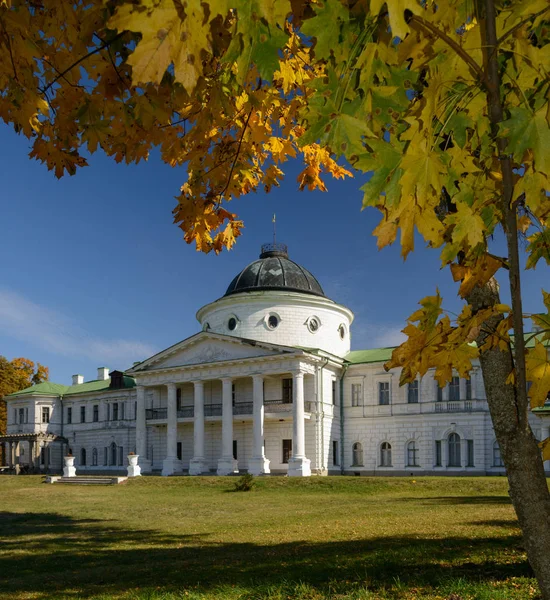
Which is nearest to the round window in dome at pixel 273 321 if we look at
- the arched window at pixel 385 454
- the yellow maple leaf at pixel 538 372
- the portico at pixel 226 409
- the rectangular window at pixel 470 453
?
the portico at pixel 226 409

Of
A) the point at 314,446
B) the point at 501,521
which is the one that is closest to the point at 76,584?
the point at 501,521

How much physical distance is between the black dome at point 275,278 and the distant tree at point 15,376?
29.4 meters

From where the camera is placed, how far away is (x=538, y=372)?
10.7 ft

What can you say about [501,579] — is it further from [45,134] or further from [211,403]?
[211,403]

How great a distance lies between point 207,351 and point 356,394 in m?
11.2

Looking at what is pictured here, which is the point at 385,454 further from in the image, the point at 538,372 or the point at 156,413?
the point at 538,372

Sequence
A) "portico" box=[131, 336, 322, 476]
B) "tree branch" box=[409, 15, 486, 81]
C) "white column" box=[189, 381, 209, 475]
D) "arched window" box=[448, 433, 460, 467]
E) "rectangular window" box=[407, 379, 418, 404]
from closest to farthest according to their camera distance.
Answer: "tree branch" box=[409, 15, 486, 81]
"arched window" box=[448, 433, 460, 467]
"portico" box=[131, 336, 322, 476]
"rectangular window" box=[407, 379, 418, 404]
"white column" box=[189, 381, 209, 475]

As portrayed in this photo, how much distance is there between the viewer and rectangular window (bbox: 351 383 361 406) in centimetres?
4850

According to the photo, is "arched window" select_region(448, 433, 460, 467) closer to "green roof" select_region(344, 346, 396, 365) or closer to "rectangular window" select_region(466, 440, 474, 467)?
"rectangular window" select_region(466, 440, 474, 467)

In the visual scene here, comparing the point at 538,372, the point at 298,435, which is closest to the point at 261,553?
the point at 538,372

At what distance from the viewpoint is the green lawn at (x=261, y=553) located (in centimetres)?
734

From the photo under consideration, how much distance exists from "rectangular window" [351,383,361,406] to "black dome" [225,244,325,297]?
310 inches

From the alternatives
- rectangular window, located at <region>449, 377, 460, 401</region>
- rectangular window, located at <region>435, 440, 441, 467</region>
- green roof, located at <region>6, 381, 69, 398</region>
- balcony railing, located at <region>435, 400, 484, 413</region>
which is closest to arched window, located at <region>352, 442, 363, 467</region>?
rectangular window, located at <region>435, 440, 441, 467</region>

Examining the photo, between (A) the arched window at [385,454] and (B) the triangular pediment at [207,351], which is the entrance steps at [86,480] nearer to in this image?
(B) the triangular pediment at [207,351]
